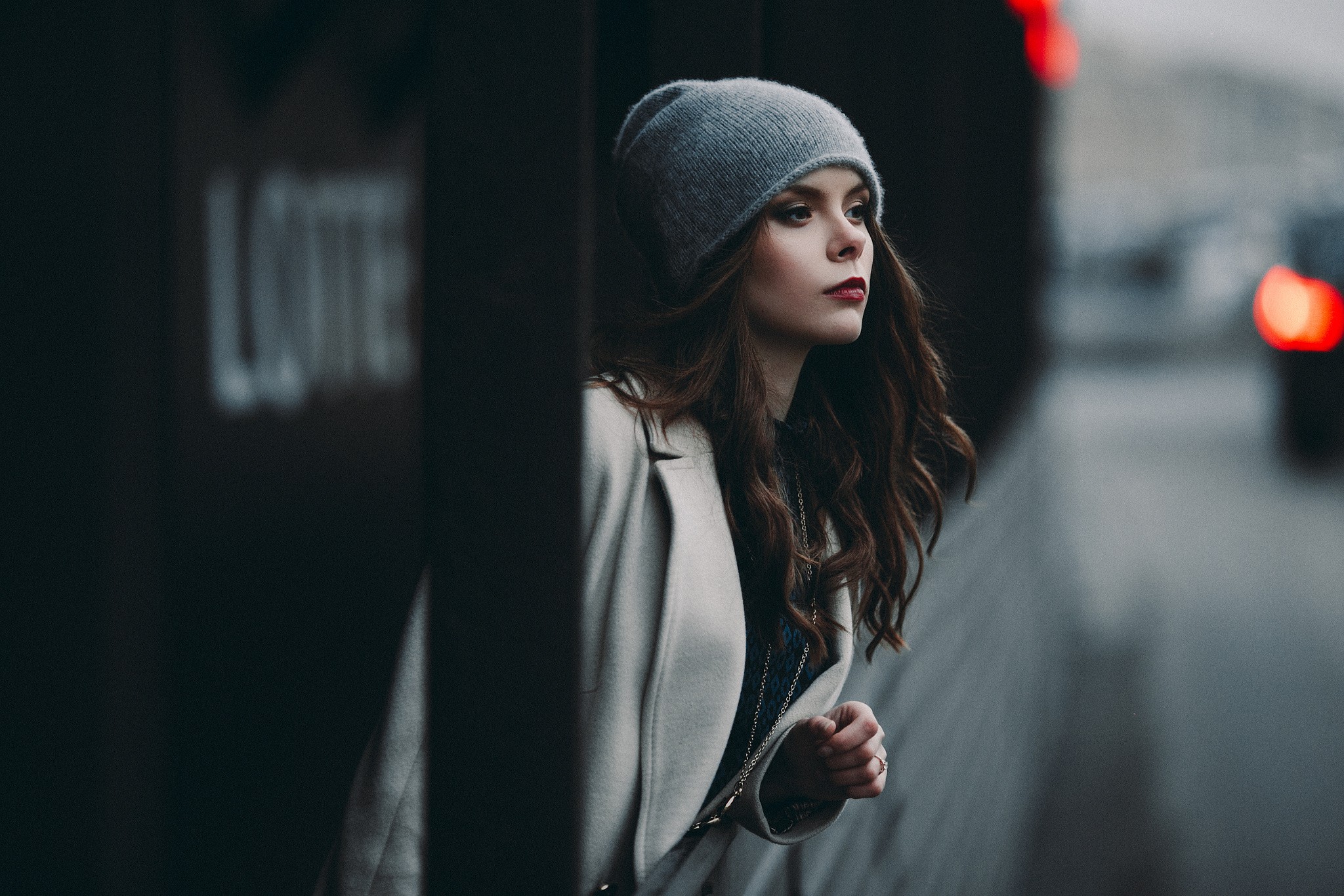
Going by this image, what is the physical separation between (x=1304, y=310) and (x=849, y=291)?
397 inches

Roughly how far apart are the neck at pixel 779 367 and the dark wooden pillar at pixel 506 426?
0.15 meters

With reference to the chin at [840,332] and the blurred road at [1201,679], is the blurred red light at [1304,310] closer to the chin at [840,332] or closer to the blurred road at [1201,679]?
the blurred road at [1201,679]

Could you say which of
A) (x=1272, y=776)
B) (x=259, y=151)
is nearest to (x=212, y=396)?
(x=259, y=151)

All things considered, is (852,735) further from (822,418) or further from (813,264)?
(813,264)

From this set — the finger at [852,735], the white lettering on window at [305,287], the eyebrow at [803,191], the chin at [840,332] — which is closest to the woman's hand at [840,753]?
the finger at [852,735]

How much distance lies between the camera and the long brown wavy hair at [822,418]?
107 centimetres

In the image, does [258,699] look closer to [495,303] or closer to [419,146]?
[419,146]

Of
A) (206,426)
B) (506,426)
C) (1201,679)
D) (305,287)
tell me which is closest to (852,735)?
(506,426)

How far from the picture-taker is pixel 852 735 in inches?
42.7

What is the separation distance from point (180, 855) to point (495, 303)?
109 inches

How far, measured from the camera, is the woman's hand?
1088 millimetres

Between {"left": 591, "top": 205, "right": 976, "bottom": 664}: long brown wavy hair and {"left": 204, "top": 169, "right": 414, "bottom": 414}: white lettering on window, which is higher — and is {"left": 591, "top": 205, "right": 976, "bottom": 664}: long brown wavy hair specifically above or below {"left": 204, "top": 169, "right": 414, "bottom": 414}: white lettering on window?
above

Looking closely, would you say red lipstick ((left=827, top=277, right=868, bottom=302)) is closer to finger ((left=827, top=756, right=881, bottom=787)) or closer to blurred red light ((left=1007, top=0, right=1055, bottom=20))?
finger ((left=827, top=756, right=881, bottom=787))

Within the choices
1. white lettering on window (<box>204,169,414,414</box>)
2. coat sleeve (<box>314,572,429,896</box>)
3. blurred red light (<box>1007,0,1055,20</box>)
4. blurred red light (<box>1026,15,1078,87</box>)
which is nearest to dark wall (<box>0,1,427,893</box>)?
white lettering on window (<box>204,169,414,414</box>)
